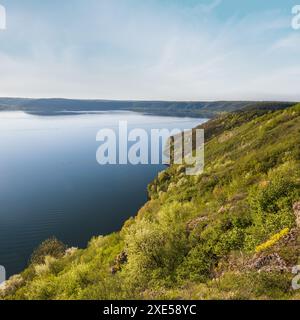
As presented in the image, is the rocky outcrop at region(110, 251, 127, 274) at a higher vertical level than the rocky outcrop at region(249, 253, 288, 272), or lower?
lower

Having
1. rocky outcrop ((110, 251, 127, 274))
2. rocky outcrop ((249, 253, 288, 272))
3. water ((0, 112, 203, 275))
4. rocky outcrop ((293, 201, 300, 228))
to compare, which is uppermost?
rocky outcrop ((293, 201, 300, 228))

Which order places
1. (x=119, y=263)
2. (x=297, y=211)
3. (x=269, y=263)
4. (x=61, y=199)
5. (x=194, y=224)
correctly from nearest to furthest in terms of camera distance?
(x=269, y=263), (x=297, y=211), (x=194, y=224), (x=119, y=263), (x=61, y=199)

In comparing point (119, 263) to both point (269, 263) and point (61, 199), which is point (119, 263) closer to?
point (269, 263)

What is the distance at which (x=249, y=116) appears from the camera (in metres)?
148

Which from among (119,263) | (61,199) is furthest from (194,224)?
(61,199)

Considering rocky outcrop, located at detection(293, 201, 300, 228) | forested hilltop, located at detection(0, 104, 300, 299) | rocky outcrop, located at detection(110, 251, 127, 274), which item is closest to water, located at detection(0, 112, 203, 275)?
forested hilltop, located at detection(0, 104, 300, 299)

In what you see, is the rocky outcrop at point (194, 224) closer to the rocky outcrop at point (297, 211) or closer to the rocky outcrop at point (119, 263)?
the rocky outcrop at point (119, 263)

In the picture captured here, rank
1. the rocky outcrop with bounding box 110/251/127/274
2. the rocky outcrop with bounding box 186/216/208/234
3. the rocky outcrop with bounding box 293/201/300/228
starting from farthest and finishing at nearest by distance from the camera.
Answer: the rocky outcrop with bounding box 110/251/127/274
the rocky outcrop with bounding box 186/216/208/234
the rocky outcrop with bounding box 293/201/300/228

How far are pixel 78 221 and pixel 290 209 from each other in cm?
6679

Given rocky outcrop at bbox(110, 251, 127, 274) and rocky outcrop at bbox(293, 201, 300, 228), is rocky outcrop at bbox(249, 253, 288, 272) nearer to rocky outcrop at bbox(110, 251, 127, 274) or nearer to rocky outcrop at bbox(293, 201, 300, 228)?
rocky outcrop at bbox(293, 201, 300, 228)

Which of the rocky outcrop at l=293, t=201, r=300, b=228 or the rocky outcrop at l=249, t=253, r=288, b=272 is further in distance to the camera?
the rocky outcrop at l=293, t=201, r=300, b=228

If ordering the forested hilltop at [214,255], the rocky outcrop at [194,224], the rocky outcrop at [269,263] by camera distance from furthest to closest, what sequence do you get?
the rocky outcrop at [194,224] < the rocky outcrop at [269,263] < the forested hilltop at [214,255]

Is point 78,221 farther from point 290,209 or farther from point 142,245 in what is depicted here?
point 290,209

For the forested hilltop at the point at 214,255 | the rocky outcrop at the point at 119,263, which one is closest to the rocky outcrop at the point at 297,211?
the forested hilltop at the point at 214,255
